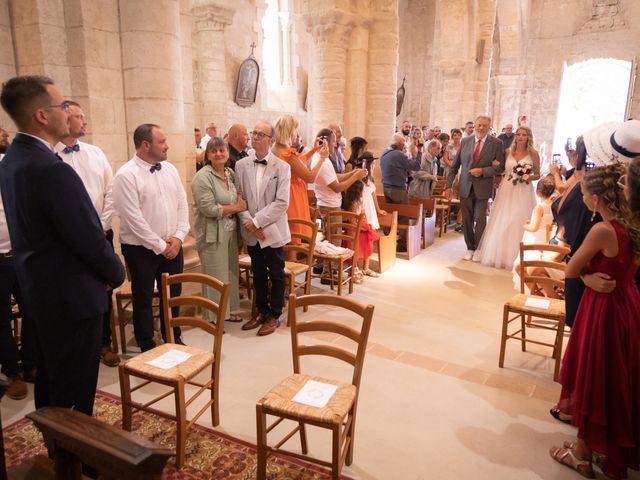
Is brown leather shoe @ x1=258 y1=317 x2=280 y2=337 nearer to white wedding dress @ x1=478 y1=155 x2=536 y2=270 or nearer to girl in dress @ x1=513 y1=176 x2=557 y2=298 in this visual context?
girl in dress @ x1=513 y1=176 x2=557 y2=298

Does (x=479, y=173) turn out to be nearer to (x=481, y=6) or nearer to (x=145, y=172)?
(x=145, y=172)

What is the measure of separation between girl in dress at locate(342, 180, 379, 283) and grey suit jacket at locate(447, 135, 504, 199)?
177cm

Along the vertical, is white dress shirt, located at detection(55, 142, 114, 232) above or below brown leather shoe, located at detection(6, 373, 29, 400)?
above

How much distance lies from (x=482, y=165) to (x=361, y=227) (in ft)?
7.06

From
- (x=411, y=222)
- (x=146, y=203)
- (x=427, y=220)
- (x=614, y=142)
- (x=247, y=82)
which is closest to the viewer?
(x=614, y=142)

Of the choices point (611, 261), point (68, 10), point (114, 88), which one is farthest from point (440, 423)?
point (68, 10)

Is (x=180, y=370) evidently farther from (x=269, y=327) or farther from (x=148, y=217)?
(x=269, y=327)

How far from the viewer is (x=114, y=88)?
15.0 ft

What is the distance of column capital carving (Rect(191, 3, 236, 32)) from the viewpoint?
11.7 meters

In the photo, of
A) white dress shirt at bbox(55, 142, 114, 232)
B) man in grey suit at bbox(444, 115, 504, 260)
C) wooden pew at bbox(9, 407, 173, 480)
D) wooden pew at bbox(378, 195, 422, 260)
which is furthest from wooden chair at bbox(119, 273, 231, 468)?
man in grey suit at bbox(444, 115, 504, 260)

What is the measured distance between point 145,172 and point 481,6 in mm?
11920

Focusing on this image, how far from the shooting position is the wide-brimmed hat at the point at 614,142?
3.04 meters

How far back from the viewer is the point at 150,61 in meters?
4.50

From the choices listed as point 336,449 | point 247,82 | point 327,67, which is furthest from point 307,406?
point 247,82
